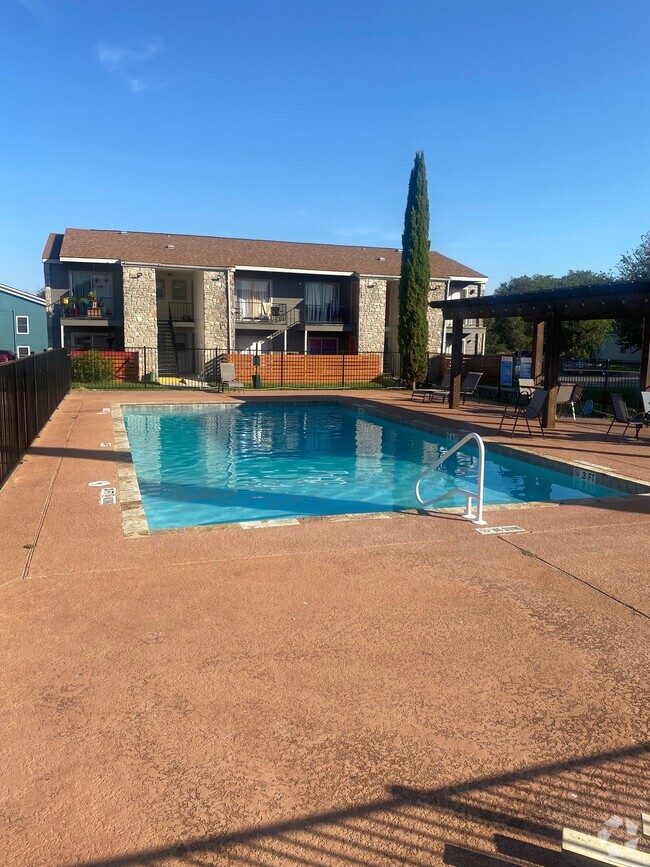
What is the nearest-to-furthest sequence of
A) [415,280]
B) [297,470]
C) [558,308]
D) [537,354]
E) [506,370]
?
1. [297,470]
2. [558,308]
3. [537,354]
4. [506,370]
5. [415,280]

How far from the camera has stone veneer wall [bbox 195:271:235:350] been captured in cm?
2727

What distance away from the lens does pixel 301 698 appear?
336 centimetres

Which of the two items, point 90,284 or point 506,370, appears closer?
point 506,370

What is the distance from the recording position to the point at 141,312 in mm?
26406

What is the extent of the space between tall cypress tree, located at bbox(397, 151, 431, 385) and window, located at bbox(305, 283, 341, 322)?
5334 millimetres

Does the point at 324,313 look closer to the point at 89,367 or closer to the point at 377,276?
the point at 377,276

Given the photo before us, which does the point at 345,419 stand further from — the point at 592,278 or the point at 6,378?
the point at 592,278

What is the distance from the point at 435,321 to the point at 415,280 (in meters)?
4.20

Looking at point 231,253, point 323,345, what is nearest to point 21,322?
point 231,253

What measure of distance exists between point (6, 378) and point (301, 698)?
6.97 m

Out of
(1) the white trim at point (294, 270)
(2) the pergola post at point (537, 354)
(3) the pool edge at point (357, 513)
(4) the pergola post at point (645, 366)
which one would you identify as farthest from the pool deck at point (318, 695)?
(1) the white trim at point (294, 270)

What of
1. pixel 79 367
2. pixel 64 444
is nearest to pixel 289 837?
pixel 64 444

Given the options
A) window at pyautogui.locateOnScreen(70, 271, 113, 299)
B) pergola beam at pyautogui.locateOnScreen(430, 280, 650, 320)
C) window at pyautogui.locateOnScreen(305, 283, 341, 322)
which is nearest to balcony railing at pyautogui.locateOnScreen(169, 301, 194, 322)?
window at pyautogui.locateOnScreen(70, 271, 113, 299)

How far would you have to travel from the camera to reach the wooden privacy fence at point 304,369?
26.9m
